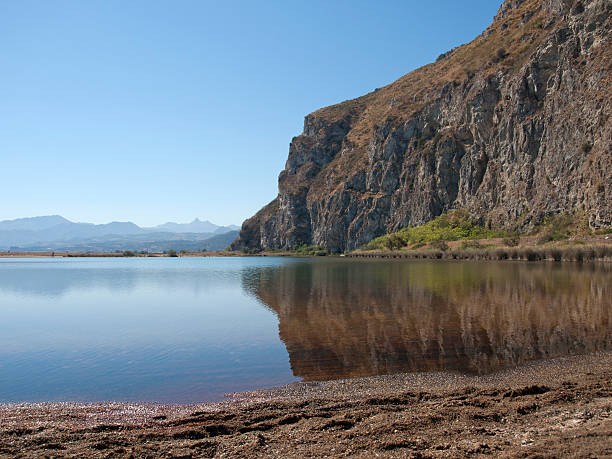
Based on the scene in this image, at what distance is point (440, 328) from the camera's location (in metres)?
19.5

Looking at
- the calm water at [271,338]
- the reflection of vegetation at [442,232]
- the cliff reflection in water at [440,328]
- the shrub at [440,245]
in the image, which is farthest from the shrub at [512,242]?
the calm water at [271,338]

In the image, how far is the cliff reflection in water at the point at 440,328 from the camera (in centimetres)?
1444

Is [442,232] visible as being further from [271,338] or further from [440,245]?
[271,338]

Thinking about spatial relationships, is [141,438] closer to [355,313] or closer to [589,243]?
[355,313]

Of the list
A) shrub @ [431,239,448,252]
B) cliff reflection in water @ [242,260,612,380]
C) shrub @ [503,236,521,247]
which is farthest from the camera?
shrub @ [431,239,448,252]

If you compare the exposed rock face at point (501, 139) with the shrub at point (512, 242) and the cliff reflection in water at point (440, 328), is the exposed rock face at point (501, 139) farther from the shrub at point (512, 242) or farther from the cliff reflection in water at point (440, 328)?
the cliff reflection in water at point (440, 328)

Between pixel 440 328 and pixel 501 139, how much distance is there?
106 m

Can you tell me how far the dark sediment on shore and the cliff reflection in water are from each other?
225 cm

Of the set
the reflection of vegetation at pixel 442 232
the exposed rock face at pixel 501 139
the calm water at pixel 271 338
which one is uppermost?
the exposed rock face at pixel 501 139

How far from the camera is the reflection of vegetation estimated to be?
111562mm

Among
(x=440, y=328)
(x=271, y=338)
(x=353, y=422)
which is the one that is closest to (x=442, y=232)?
(x=440, y=328)

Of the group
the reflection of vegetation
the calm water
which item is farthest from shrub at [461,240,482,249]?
the calm water

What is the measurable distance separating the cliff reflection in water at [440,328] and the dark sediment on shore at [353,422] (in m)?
2.25

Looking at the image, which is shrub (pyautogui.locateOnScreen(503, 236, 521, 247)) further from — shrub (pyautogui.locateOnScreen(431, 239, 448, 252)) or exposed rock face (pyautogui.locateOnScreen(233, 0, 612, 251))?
shrub (pyautogui.locateOnScreen(431, 239, 448, 252))
